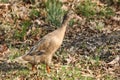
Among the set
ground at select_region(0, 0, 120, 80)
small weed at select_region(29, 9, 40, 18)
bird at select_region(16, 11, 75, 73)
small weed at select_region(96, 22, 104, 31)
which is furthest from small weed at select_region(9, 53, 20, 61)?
small weed at select_region(96, 22, 104, 31)

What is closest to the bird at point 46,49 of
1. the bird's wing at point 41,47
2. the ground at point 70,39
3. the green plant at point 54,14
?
the bird's wing at point 41,47

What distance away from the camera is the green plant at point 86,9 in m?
10.8

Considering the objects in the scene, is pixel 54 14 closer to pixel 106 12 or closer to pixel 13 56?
pixel 106 12

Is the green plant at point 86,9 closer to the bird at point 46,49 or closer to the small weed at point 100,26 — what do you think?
Result: the small weed at point 100,26

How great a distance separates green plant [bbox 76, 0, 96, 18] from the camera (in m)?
10.8

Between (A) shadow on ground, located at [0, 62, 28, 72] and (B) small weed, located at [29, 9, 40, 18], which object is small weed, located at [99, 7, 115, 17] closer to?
(B) small weed, located at [29, 9, 40, 18]

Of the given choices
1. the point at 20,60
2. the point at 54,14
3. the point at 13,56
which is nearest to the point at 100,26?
the point at 54,14

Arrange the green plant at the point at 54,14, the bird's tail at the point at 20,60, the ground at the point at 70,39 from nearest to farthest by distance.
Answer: the bird's tail at the point at 20,60 < the ground at the point at 70,39 < the green plant at the point at 54,14

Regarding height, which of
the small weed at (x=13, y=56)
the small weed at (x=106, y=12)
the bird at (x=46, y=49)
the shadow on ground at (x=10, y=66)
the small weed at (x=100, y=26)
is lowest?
the shadow on ground at (x=10, y=66)

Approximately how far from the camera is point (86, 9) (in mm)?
10875

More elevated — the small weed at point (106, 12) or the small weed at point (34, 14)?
the small weed at point (34, 14)

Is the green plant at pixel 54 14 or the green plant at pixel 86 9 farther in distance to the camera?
the green plant at pixel 86 9

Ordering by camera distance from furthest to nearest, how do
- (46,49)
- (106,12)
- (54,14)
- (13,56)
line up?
(106,12)
(54,14)
(13,56)
(46,49)

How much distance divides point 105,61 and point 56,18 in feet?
6.16
